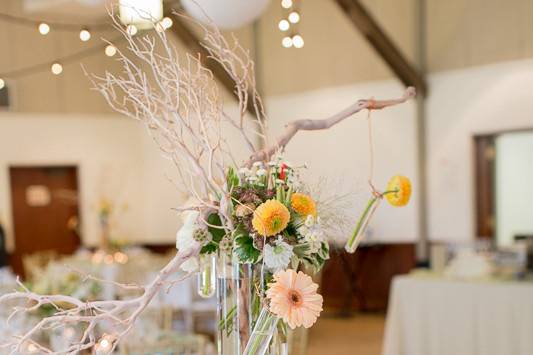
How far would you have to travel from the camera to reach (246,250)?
1.85m

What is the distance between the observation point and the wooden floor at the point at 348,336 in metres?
8.13

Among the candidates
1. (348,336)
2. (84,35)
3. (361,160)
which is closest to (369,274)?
(361,160)

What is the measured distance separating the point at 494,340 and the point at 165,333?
277 centimetres

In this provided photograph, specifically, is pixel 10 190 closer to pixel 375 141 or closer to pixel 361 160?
pixel 361 160

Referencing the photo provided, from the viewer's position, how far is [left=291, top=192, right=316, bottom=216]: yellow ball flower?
73.8 inches

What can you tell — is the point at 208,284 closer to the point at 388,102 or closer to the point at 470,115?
the point at 388,102

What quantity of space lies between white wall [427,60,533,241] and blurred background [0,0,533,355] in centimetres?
2

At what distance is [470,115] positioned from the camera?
9758 millimetres

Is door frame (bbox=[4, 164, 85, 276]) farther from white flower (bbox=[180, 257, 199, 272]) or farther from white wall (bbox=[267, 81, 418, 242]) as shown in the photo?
white flower (bbox=[180, 257, 199, 272])

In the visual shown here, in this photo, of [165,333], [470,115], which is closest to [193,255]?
[165,333]

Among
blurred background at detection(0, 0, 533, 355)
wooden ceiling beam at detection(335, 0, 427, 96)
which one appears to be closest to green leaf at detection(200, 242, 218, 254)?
blurred background at detection(0, 0, 533, 355)

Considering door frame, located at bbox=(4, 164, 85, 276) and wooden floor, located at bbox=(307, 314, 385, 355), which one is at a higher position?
door frame, located at bbox=(4, 164, 85, 276)

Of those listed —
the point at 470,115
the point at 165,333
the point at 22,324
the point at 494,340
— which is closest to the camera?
the point at 165,333

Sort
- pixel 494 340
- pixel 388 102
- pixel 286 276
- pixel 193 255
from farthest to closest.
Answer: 1. pixel 494 340
2. pixel 388 102
3. pixel 193 255
4. pixel 286 276
